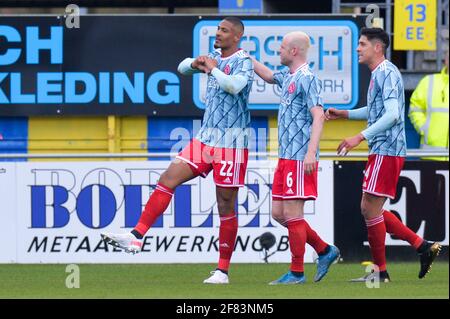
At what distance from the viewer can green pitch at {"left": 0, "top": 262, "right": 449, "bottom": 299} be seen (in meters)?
9.47

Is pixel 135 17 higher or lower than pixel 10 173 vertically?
higher

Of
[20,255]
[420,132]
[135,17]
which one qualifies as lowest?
[20,255]

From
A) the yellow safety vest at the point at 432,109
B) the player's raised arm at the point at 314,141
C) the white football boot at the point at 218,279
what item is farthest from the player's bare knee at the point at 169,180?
the yellow safety vest at the point at 432,109

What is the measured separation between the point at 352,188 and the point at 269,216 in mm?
853

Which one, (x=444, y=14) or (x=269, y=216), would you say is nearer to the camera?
(x=269, y=216)

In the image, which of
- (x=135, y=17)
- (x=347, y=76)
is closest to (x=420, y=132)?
(x=347, y=76)

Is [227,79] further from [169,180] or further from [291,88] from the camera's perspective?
[169,180]

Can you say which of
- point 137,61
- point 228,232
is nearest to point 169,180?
point 228,232

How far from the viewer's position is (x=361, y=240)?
13.3 m

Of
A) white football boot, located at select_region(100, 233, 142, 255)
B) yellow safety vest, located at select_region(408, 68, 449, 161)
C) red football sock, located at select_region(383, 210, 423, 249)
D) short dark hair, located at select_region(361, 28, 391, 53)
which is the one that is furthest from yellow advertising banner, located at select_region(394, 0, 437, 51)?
white football boot, located at select_region(100, 233, 142, 255)

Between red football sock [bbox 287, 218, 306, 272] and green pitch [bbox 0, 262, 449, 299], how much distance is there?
0.63 ft

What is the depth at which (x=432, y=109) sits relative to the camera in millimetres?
15453

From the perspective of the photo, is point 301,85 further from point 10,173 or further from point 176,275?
point 10,173

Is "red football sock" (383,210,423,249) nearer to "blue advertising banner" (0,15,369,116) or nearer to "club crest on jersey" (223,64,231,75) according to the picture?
"club crest on jersey" (223,64,231,75)
